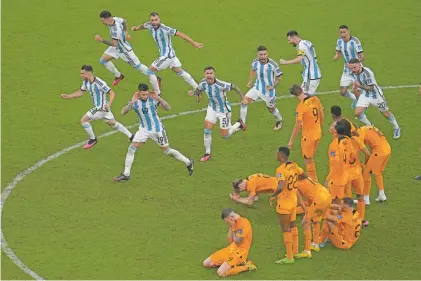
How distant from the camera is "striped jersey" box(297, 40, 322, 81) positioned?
27344mm

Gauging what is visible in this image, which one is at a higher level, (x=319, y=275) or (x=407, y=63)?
(x=407, y=63)

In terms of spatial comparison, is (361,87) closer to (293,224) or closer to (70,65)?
(293,224)

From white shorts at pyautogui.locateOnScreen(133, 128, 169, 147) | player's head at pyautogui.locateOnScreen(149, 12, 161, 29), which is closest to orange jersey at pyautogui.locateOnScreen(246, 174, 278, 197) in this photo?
white shorts at pyautogui.locateOnScreen(133, 128, 169, 147)

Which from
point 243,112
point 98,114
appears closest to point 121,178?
point 98,114

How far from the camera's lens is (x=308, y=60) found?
27531 mm

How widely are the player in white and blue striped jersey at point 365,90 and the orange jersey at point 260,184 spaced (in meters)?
4.08

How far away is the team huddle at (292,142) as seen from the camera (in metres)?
21.1

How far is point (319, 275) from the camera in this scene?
2092 centimetres

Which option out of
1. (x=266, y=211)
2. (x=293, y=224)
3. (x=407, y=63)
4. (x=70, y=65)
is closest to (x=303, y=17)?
(x=407, y=63)

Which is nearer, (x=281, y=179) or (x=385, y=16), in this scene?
(x=281, y=179)

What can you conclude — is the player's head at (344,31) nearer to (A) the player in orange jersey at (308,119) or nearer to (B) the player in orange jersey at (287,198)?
(A) the player in orange jersey at (308,119)

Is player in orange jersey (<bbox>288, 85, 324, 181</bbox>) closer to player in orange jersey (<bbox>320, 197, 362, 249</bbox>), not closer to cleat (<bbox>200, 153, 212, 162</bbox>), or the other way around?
player in orange jersey (<bbox>320, 197, 362, 249</bbox>)

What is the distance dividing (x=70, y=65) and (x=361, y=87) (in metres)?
10.1

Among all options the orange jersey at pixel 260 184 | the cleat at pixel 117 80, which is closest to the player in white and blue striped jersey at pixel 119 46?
the cleat at pixel 117 80
